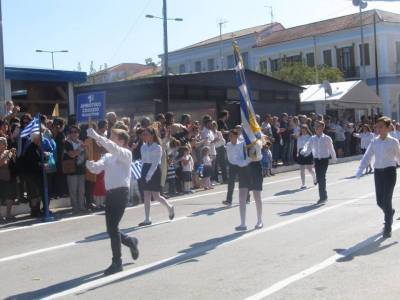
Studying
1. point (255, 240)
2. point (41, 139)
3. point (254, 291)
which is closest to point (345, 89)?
point (41, 139)

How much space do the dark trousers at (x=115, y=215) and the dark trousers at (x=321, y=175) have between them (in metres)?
7.00

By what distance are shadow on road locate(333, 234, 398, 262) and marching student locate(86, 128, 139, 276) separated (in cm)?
282

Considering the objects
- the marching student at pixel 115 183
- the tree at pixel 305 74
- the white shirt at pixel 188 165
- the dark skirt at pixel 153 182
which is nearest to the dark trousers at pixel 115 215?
the marching student at pixel 115 183

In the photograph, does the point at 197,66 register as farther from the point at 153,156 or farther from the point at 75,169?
the point at 153,156

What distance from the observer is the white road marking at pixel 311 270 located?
6883 mm

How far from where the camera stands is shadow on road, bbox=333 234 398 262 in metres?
8.56

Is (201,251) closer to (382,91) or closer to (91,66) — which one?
(382,91)

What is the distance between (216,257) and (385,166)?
323 centimetres

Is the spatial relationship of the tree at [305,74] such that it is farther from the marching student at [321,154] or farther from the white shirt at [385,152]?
the white shirt at [385,152]

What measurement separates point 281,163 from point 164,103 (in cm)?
522

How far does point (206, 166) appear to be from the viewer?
18.6m

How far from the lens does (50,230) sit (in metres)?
Answer: 12.2

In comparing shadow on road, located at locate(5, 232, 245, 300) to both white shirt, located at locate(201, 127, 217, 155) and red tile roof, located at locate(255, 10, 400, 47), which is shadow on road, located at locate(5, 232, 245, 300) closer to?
white shirt, located at locate(201, 127, 217, 155)

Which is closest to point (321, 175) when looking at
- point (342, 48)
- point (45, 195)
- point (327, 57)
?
point (45, 195)
